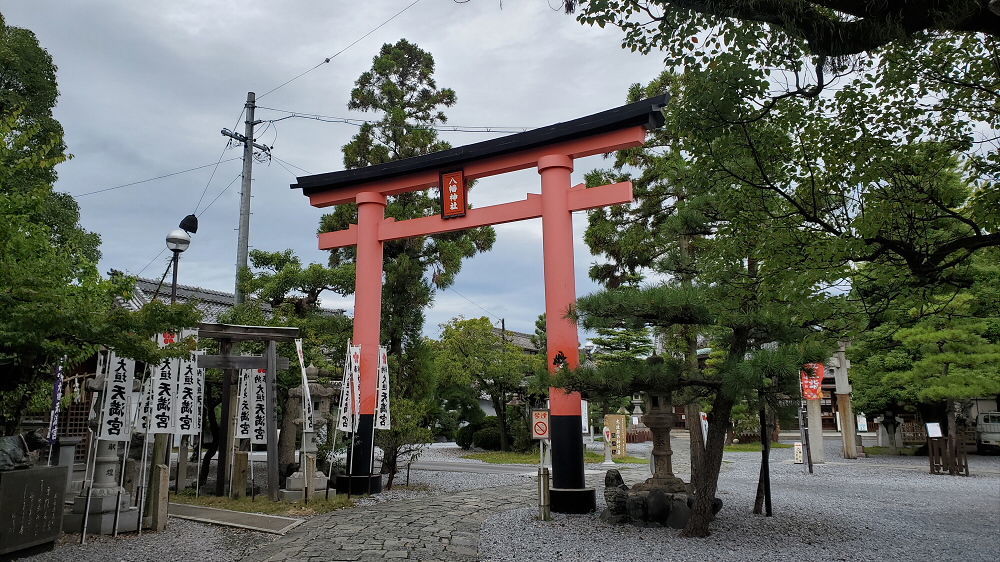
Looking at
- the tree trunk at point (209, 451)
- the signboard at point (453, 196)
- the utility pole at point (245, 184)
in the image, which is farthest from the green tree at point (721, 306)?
the utility pole at point (245, 184)

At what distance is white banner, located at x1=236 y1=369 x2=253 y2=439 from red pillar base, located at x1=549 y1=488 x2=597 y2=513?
6219 mm

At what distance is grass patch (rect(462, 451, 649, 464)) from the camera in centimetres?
2086

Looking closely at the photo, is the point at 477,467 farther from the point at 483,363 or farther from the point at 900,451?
the point at 900,451

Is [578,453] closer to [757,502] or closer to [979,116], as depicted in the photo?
[757,502]

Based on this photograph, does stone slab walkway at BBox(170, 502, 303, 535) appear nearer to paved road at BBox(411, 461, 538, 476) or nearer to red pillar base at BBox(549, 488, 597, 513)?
red pillar base at BBox(549, 488, 597, 513)

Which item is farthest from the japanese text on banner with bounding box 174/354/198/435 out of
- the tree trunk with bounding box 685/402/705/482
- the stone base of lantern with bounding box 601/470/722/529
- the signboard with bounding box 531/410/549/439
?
the tree trunk with bounding box 685/402/705/482

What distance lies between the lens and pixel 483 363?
25.3 meters

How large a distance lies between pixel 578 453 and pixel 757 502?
9.61ft

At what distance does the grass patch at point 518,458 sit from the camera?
20862 mm

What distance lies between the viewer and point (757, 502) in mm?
9367

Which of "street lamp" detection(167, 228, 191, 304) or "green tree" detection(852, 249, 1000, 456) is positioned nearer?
"street lamp" detection(167, 228, 191, 304)

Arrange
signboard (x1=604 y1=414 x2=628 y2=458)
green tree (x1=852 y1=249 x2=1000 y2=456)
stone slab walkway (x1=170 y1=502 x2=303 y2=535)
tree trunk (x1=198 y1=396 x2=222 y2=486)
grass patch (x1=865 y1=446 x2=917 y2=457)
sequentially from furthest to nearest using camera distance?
grass patch (x1=865 y1=446 x2=917 y2=457), signboard (x1=604 y1=414 x2=628 y2=458), green tree (x1=852 y1=249 x2=1000 y2=456), tree trunk (x1=198 y1=396 x2=222 y2=486), stone slab walkway (x1=170 y1=502 x2=303 y2=535)

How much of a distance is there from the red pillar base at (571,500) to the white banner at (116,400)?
248 inches

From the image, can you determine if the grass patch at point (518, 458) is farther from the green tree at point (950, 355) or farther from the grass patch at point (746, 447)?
the green tree at point (950, 355)
